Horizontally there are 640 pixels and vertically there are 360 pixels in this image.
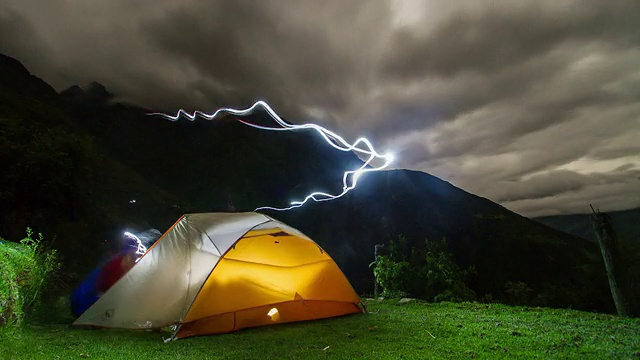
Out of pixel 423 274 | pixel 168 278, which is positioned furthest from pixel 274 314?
A: pixel 423 274

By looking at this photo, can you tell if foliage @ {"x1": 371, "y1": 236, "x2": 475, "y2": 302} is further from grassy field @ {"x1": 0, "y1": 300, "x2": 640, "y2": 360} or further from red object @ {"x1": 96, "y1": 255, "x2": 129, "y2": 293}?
red object @ {"x1": 96, "y1": 255, "x2": 129, "y2": 293}

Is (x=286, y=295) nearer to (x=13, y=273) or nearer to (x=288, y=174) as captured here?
(x=13, y=273)

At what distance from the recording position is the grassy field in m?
4.18

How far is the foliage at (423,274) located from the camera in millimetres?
8820

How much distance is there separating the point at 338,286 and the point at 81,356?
4.61 meters

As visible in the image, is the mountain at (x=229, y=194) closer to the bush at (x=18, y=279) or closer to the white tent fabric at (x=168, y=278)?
the white tent fabric at (x=168, y=278)

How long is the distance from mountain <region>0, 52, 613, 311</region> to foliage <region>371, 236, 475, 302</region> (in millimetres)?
5465

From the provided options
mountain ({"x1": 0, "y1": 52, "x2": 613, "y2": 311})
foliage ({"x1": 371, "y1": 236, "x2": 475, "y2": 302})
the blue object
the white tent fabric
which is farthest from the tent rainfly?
mountain ({"x1": 0, "y1": 52, "x2": 613, "y2": 311})

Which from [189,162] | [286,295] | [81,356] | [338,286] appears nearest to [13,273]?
[81,356]

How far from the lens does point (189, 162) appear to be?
59.9 meters

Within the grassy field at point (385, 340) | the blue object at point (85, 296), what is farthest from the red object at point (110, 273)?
the grassy field at point (385, 340)

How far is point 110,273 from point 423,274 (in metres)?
7.95

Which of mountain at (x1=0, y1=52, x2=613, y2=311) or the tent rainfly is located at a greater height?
mountain at (x1=0, y1=52, x2=613, y2=311)

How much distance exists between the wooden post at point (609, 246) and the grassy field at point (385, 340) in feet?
1.22
